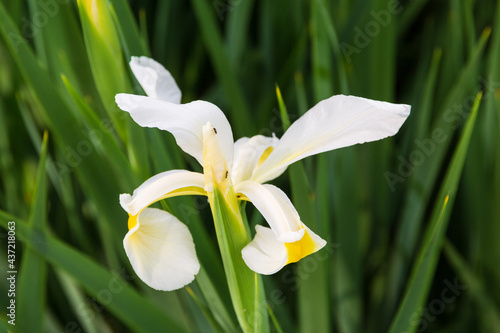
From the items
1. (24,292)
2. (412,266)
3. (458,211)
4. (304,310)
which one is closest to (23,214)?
(24,292)

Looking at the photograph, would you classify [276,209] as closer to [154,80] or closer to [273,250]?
[273,250]

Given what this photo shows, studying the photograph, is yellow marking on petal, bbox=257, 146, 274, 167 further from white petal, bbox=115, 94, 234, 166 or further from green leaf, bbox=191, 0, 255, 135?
green leaf, bbox=191, 0, 255, 135

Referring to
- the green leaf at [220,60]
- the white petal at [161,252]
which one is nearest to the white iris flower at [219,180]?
the white petal at [161,252]

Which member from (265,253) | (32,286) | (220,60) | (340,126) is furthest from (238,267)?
(220,60)

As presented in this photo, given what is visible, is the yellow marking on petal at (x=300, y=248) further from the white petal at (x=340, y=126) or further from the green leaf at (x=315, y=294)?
the green leaf at (x=315, y=294)

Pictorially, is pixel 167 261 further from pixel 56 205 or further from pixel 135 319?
pixel 56 205
